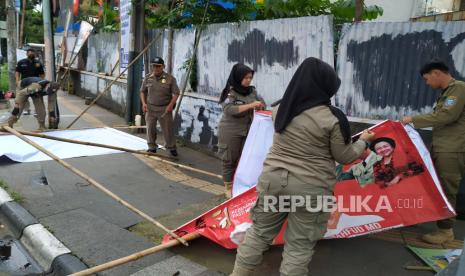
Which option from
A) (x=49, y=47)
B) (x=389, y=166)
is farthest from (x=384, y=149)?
(x=49, y=47)

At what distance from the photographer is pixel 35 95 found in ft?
27.2

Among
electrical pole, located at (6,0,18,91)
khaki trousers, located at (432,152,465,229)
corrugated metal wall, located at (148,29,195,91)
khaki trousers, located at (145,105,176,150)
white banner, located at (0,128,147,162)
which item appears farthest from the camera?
electrical pole, located at (6,0,18,91)

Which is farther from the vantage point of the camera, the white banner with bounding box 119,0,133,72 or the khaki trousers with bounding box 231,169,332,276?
the white banner with bounding box 119,0,133,72

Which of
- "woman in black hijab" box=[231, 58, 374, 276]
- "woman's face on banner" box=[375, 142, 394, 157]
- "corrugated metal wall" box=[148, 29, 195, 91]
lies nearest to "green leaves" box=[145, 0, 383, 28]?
"corrugated metal wall" box=[148, 29, 195, 91]

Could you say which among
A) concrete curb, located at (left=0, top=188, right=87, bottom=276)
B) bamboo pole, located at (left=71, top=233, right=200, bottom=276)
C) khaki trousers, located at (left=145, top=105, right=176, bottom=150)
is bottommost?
concrete curb, located at (left=0, top=188, right=87, bottom=276)

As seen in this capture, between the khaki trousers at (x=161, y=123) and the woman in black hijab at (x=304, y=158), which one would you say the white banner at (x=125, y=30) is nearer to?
the khaki trousers at (x=161, y=123)

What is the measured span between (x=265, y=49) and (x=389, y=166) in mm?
3135

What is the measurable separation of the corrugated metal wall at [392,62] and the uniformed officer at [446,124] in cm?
69

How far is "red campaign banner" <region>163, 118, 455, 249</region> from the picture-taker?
3234 mm

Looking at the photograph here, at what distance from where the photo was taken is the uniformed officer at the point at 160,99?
6.50m

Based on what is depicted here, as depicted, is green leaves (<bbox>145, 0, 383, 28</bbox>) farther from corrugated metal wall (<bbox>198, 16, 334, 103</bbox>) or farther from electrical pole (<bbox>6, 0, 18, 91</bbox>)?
electrical pole (<bbox>6, 0, 18, 91</bbox>)

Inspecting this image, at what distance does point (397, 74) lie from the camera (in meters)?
4.44

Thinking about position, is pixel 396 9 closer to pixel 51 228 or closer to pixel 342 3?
pixel 342 3

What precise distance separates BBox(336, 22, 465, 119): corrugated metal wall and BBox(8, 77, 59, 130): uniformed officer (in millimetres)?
6399
